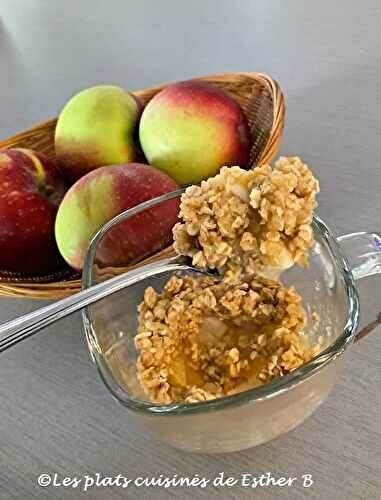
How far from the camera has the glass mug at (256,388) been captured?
34cm

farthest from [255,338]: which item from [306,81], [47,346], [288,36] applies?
[288,36]

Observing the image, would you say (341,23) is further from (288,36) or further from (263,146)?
(263,146)

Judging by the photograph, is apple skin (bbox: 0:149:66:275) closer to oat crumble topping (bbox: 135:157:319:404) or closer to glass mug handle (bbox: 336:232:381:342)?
oat crumble topping (bbox: 135:157:319:404)

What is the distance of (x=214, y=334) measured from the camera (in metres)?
0.46

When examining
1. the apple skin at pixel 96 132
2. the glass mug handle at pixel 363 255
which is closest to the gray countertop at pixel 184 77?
the glass mug handle at pixel 363 255

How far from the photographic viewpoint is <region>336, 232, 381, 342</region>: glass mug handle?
425 mm

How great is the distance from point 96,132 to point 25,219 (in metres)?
0.12

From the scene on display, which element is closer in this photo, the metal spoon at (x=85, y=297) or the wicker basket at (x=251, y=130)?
the metal spoon at (x=85, y=297)

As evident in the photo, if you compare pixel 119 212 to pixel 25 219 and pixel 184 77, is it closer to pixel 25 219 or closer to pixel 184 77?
pixel 25 219

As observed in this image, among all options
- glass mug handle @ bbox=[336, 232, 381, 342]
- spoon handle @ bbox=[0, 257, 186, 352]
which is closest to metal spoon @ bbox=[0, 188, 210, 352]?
spoon handle @ bbox=[0, 257, 186, 352]

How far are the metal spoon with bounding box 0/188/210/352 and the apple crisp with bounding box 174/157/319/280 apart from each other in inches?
1.5

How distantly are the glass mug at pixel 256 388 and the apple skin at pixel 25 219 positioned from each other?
121 millimetres

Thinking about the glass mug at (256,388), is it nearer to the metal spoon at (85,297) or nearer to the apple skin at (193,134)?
the metal spoon at (85,297)

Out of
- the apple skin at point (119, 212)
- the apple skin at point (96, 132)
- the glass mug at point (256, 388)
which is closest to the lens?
the glass mug at point (256, 388)
